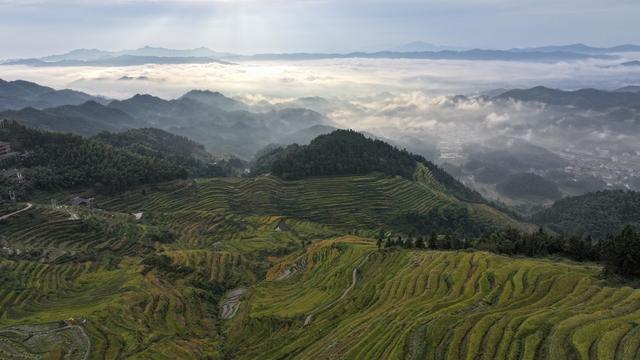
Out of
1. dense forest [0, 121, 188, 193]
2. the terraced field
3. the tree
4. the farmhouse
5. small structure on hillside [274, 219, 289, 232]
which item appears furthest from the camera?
the farmhouse

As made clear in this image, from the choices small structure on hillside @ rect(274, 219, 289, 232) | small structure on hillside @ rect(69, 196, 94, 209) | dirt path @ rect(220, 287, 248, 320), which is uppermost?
small structure on hillside @ rect(69, 196, 94, 209)

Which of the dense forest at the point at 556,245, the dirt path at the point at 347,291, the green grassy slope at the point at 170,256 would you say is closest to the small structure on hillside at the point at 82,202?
the green grassy slope at the point at 170,256

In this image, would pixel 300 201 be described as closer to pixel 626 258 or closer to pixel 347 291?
pixel 347 291

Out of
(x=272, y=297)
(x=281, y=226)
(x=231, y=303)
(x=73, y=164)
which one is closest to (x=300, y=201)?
(x=281, y=226)

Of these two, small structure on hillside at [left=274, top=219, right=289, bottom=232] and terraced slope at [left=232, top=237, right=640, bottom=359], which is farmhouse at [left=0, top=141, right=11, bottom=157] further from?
terraced slope at [left=232, top=237, right=640, bottom=359]

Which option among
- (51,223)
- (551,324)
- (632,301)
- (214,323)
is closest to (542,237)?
(632,301)

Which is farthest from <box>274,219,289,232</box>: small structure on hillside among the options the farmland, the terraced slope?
the terraced slope

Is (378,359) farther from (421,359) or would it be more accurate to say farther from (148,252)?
(148,252)
